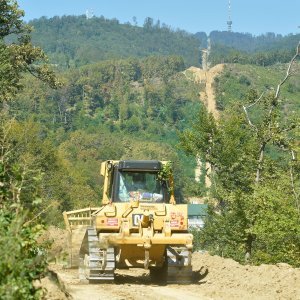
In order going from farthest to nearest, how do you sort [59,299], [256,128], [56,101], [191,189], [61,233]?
[56,101]
[191,189]
[256,128]
[61,233]
[59,299]

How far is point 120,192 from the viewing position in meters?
17.5

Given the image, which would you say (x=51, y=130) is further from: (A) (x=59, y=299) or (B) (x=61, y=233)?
(A) (x=59, y=299)

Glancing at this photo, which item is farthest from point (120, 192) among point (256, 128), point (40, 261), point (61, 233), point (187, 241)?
point (256, 128)

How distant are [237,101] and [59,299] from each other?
29.4m

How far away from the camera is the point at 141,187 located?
57.7 feet

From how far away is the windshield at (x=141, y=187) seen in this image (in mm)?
17422

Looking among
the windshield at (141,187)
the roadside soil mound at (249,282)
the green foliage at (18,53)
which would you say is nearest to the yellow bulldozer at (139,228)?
the windshield at (141,187)

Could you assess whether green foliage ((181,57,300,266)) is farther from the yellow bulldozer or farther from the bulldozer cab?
the yellow bulldozer

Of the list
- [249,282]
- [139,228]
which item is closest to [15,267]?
[139,228]

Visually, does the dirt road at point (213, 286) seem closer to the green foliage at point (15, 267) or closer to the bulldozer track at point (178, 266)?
the bulldozer track at point (178, 266)

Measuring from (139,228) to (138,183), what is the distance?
139 centimetres

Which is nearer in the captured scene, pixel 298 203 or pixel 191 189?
pixel 298 203

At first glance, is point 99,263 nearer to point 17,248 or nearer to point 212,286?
point 212,286

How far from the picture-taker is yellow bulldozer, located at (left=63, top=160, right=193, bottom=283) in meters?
16.4
